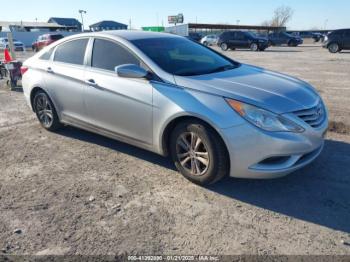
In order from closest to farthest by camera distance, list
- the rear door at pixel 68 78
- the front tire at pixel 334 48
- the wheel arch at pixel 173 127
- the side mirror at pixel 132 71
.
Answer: the wheel arch at pixel 173 127, the side mirror at pixel 132 71, the rear door at pixel 68 78, the front tire at pixel 334 48

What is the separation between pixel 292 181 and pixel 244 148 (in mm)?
948

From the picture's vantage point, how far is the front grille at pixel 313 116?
11.7ft

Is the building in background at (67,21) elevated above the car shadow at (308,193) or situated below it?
above

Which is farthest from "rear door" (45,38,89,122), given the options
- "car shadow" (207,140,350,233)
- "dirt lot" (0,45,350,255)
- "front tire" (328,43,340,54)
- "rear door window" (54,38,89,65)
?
"front tire" (328,43,340,54)

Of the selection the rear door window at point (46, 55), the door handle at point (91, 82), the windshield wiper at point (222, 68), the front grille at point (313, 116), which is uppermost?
the rear door window at point (46, 55)

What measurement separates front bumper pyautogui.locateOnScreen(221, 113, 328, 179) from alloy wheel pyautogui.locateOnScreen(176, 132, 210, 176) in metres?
0.34

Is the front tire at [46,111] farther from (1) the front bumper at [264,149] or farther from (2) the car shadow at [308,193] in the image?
(1) the front bumper at [264,149]

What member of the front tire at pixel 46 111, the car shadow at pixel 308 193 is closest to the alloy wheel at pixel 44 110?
the front tire at pixel 46 111

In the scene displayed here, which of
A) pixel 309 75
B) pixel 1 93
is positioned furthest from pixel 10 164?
pixel 309 75

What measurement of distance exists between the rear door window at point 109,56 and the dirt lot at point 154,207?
128 centimetres

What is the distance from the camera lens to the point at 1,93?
981cm

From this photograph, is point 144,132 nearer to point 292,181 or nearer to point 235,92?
point 235,92

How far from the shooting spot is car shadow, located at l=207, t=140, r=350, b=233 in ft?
10.8

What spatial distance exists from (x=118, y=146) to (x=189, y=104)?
1.96 m
